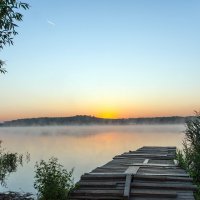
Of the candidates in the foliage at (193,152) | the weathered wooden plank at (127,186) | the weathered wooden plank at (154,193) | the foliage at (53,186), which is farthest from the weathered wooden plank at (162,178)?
the foliage at (193,152)

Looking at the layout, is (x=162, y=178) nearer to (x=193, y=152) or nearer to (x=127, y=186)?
(x=127, y=186)

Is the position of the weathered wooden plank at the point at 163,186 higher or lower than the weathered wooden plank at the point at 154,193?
higher

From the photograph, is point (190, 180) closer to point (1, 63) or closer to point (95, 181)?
point (95, 181)

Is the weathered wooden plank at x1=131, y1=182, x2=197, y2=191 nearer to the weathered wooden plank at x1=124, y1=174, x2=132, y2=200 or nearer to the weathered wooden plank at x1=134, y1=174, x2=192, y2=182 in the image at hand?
the weathered wooden plank at x1=124, y1=174, x2=132, y2=200

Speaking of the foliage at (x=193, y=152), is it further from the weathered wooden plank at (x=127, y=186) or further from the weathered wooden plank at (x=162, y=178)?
the weathered wooden plank at (x=127, y=186)

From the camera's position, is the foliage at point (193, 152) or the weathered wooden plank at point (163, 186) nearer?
the weathered wooden plank at point (163, 186)

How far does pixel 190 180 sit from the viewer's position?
16.0 m

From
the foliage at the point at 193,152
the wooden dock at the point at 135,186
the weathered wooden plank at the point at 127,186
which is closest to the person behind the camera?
the weathered wooden plank at the point at 127,186

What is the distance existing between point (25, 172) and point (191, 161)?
59.3 ft

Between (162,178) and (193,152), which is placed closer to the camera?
(162,178)

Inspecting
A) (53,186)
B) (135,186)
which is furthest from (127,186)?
(53,186)

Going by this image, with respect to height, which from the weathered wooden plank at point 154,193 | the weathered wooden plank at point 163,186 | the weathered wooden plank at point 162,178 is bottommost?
the weathered wooden plank at point 154,193

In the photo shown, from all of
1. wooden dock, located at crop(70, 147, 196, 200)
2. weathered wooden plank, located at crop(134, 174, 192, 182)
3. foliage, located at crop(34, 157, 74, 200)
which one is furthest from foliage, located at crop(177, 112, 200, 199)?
foliage, located at crop(34, 157, 74, 200)

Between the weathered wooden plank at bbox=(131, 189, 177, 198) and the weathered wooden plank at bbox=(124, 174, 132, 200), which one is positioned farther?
the weathered wooden plank at bbox=(131, 189, 177, 198)
